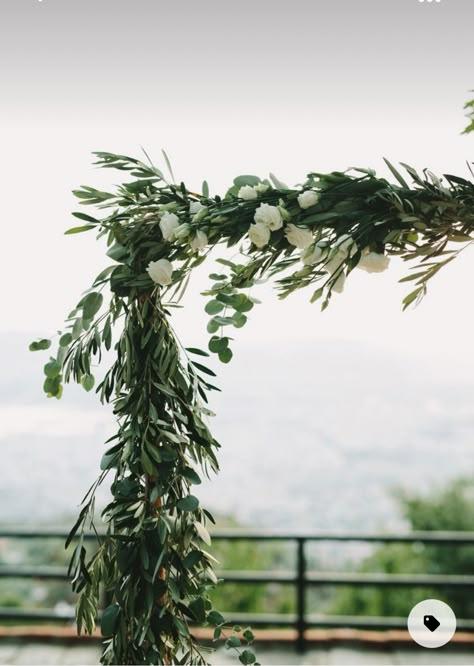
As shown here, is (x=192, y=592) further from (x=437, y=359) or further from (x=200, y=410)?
(x=437, y=359)

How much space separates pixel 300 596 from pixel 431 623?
34.3 inches

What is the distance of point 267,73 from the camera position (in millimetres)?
3549

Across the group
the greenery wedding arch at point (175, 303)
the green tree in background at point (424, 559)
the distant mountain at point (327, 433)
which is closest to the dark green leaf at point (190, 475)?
the greenery wedding arch at point (175, 303)

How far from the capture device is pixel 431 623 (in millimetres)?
3736

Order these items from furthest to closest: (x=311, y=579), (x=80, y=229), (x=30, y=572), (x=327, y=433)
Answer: (x=327, y=433), (x=30, y=572), (x=311, y=579), (x=80, y=229)

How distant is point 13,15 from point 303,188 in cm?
275

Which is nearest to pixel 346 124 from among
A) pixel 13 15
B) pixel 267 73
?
pixel 267 73

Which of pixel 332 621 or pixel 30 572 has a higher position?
pixel 30 572

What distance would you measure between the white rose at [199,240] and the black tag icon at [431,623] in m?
2.88

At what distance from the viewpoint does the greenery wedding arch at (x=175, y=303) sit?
121 centimetres

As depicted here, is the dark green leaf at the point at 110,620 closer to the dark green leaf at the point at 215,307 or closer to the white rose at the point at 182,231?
the dark green leaf at the point at 215,307

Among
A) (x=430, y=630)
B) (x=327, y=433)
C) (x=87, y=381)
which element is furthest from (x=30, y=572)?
(x=327, y=433)

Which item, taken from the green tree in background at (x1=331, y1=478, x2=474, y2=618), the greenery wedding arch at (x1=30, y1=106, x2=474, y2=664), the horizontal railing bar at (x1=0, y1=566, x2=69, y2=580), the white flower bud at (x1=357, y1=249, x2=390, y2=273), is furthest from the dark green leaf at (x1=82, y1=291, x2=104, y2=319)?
the green tree in background at (x1=331, y1=478, x2=474, y2=618)

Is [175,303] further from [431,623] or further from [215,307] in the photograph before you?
[431,623]
